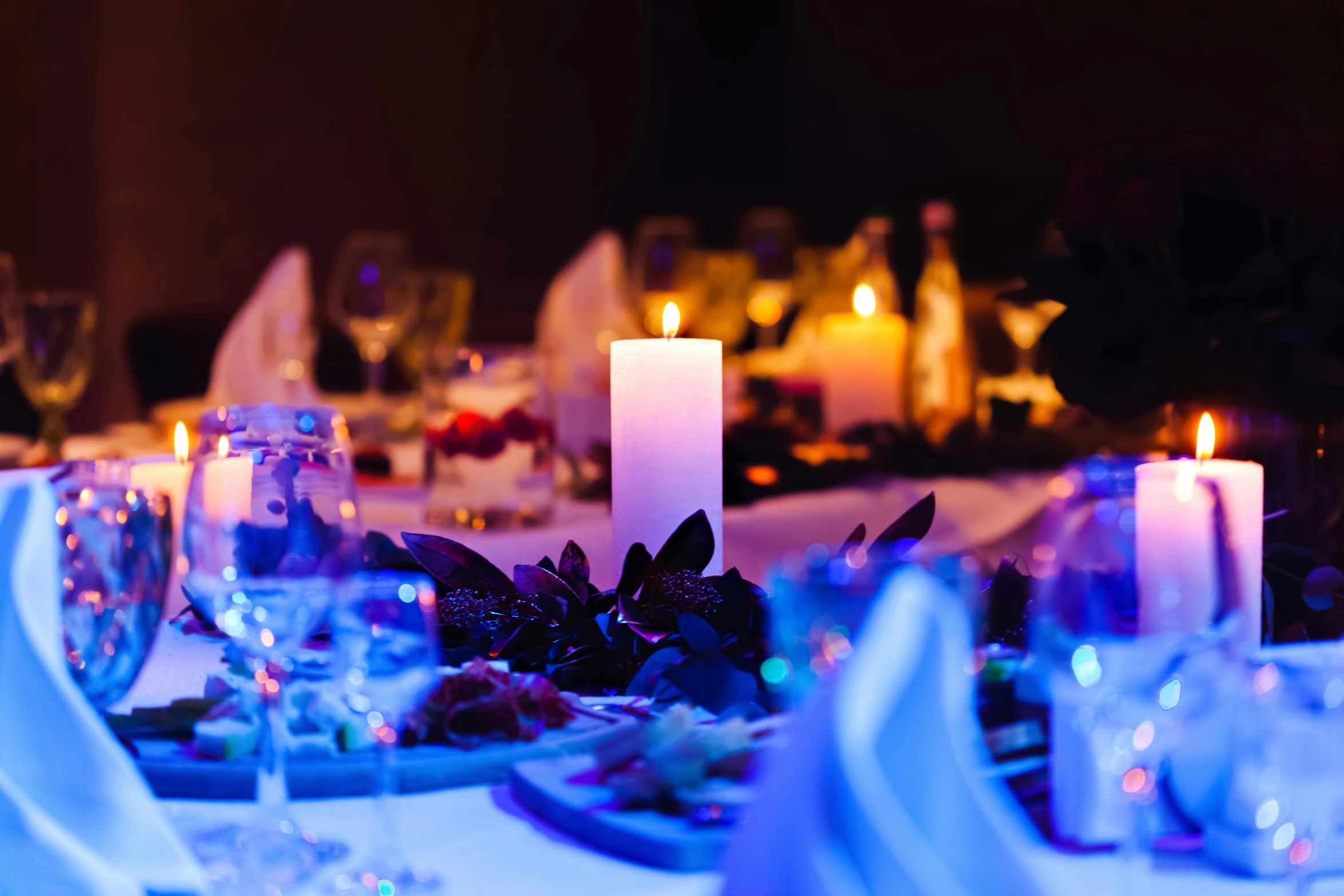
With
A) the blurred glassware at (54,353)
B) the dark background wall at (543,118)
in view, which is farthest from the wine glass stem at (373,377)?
the dark background wall at (543,118)

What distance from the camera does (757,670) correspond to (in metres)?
0.94

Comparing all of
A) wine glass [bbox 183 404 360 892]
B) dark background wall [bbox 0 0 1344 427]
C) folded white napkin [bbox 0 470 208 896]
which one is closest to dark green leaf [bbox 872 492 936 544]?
wine glass [bbox 183 404 360 892]

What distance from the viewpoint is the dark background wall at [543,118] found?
4832 mm

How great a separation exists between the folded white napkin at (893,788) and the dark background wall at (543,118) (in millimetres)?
4314

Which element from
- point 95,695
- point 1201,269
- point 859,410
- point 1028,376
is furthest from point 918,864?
point 1028,376

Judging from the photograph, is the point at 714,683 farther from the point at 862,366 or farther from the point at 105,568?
the point at 862,366

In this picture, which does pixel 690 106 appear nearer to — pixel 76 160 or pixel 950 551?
pixel 76 160

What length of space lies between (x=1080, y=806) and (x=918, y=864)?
7.7 inches

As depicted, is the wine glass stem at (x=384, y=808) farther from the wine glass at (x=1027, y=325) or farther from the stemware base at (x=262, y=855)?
the wine glass at (x=1027, y=325)

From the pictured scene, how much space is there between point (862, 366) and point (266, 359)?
1.07m

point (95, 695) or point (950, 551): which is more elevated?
point (950, 551)

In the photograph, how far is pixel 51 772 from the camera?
0.72 metres

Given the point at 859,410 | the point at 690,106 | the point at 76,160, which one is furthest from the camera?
the point at 690,106

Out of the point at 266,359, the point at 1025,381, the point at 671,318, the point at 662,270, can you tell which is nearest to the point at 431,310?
the point at 266,359
